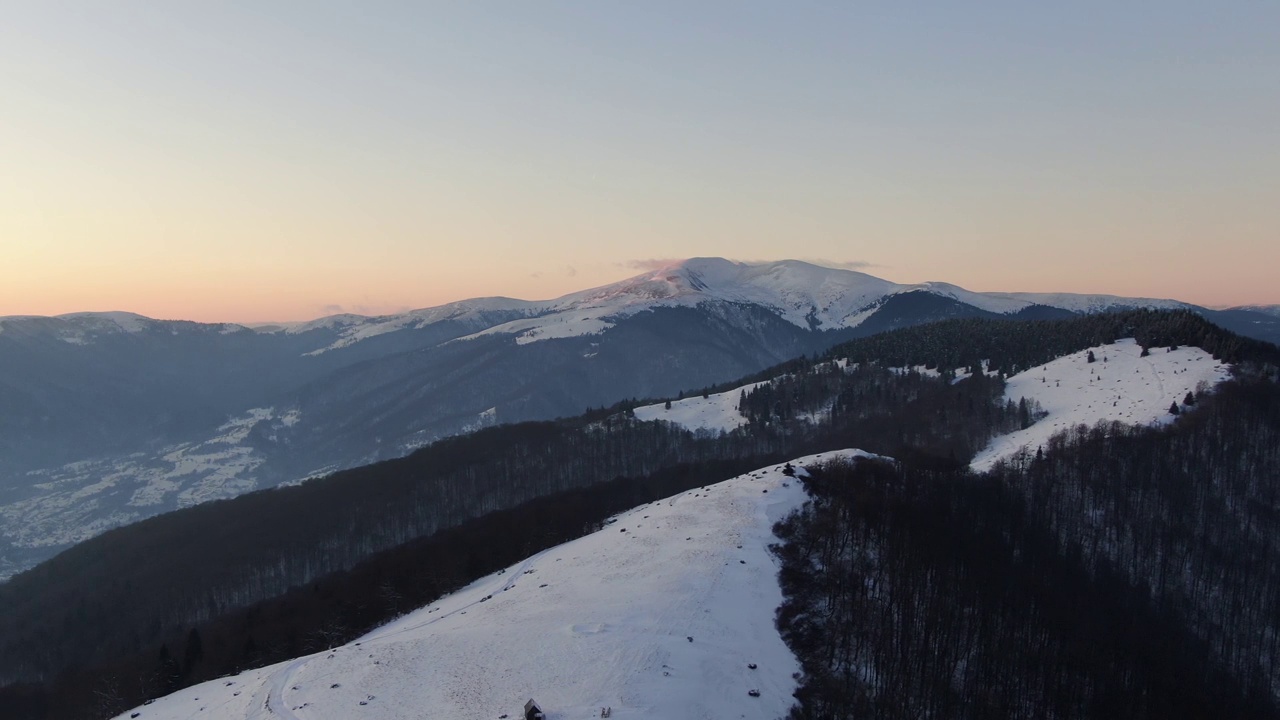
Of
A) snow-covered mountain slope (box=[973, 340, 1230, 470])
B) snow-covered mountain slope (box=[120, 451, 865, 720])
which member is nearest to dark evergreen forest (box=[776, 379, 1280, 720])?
snow-covered mountain slope (box=[120, 451, 865, 720])

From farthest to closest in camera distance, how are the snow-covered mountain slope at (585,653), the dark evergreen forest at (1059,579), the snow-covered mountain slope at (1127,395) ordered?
the snow-covered mountain slope at (1127,395) < the dark evergreen forest at (1059,579) < the snow-covered mountain slope at (585,653)

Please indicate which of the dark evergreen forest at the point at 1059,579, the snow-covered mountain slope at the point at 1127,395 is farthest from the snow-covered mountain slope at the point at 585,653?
the snow-covered mountain slope at the point at 1127,395

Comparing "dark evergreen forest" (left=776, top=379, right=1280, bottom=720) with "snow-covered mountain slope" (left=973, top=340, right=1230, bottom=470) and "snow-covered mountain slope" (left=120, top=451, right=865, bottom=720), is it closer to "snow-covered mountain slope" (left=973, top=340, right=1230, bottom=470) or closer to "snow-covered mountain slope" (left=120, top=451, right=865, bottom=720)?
"snow-covered mountain slope" (left=120, top=451, right=865, bottom=720)

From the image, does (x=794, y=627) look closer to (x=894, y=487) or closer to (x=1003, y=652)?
A: (x=1003, y=652)

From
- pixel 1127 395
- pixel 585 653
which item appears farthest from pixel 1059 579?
pixel 1127 395

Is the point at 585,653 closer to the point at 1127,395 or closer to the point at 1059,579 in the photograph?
the point at 1059,579

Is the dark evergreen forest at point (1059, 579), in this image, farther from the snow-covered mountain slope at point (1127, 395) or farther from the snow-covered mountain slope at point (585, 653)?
the snow-covered mountain slope at point (1127, 395)

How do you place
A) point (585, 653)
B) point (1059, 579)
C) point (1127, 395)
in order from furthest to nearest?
1. point (1127, 395)
2. point (1059, 579)
3. point (585, 653)

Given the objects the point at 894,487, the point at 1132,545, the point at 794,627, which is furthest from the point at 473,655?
the point at 1132,545

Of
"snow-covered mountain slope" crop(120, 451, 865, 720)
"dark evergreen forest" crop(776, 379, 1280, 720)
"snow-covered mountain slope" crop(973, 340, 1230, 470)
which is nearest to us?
"snow-covered mountain slope" crop(120, 451, 865, 720)
